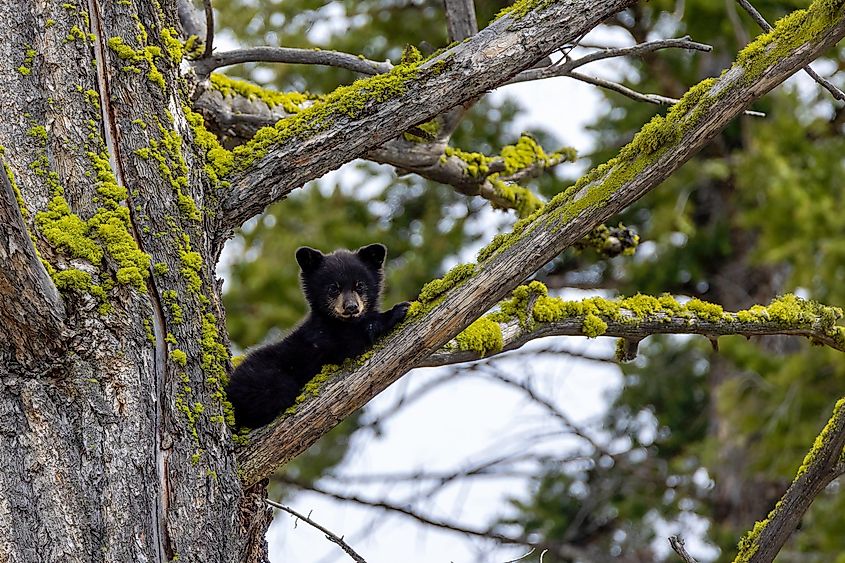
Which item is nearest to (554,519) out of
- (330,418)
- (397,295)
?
(397,295)

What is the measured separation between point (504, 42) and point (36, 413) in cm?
205

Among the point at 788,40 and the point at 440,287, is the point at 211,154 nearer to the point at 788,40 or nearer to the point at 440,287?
the point at 440,287

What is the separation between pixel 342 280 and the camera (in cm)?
564

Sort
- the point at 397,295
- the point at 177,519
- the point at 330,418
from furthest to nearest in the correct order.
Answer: the point at 397,295, the point at 330,418, the point at 177,519

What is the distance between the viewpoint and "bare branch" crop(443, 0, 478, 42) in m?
4.99

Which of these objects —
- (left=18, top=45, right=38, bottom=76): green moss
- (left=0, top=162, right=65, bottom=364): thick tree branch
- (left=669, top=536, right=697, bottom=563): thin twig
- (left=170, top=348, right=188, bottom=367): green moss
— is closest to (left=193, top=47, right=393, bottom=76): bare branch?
(left=18, top=45, right=38, bottom=76): green moss

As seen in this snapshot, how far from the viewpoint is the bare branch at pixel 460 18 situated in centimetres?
499

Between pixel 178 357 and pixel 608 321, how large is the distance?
5.69 ft

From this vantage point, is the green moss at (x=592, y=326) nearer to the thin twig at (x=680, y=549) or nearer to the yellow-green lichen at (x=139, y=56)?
the thin twig at (x=680, y=549)

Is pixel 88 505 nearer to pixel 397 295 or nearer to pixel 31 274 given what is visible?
pixel 31 274

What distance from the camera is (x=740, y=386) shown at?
→ 13.1 meters

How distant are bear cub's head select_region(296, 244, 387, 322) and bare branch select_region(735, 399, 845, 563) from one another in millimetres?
2204

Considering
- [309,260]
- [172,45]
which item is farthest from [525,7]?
[309,260]

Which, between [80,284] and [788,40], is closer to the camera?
[80,284]
